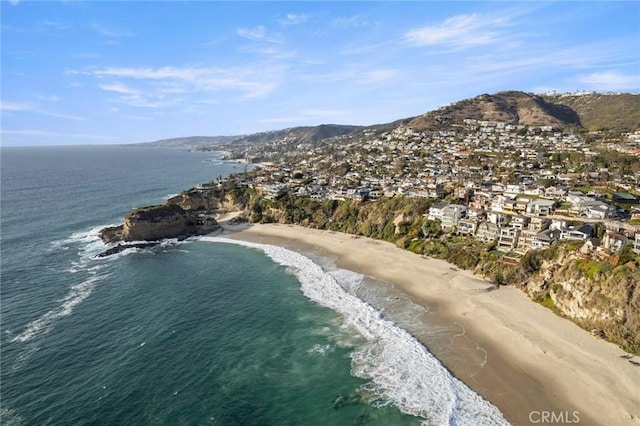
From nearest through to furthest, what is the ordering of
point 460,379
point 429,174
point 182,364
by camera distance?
point 460,379, point 182,364, point 429,174

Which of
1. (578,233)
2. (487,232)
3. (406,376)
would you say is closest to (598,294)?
(578,233)

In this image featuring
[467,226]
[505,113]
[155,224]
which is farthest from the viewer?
[505,113]

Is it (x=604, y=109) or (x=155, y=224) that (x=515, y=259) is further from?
(x=604, y=109)

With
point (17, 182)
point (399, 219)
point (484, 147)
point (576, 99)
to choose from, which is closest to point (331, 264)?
point (399, 219)

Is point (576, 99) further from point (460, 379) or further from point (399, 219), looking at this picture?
point (460, 379)

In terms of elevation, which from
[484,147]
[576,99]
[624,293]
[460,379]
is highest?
[576,99]

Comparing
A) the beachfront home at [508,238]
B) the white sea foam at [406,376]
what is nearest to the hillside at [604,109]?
the beachfront home at [508,238]
